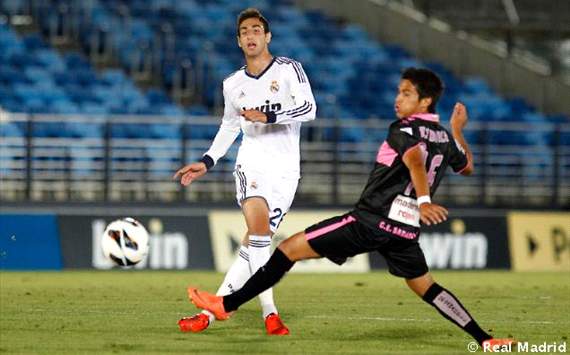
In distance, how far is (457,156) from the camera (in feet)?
32.0

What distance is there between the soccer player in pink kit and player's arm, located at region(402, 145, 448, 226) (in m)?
0.08

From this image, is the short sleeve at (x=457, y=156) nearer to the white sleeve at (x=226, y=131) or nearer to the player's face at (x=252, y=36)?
the player's face at (x=252, y=36)

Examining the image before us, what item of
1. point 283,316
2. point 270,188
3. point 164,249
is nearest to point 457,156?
point 270,188

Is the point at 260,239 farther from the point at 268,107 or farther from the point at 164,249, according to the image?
the point at 164,249

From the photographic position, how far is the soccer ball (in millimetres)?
11891

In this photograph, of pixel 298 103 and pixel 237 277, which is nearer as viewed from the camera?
pixel 298 103

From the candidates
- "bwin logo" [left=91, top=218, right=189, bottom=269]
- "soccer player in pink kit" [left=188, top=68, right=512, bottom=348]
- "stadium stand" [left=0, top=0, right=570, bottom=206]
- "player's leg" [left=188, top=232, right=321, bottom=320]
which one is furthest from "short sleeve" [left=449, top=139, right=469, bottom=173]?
"stadium stand" [left=0, top=0, right=570, bottom=206]

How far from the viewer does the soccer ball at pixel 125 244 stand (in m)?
11.9

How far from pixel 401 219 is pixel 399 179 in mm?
274

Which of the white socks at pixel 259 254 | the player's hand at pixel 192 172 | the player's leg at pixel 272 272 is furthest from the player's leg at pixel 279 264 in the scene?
the player's hand at pixel 192 172

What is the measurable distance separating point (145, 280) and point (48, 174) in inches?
170

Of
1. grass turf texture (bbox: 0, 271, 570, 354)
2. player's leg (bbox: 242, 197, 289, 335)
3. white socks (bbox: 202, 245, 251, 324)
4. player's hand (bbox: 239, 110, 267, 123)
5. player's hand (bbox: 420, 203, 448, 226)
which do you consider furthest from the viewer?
white socks (bbox: 202, 245, 251, 324)

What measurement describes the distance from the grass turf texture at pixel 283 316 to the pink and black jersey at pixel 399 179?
0.90 m

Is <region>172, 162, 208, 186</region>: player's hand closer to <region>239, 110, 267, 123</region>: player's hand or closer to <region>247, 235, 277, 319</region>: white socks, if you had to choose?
<region>247, 235, 277, 319</region>: white socks
